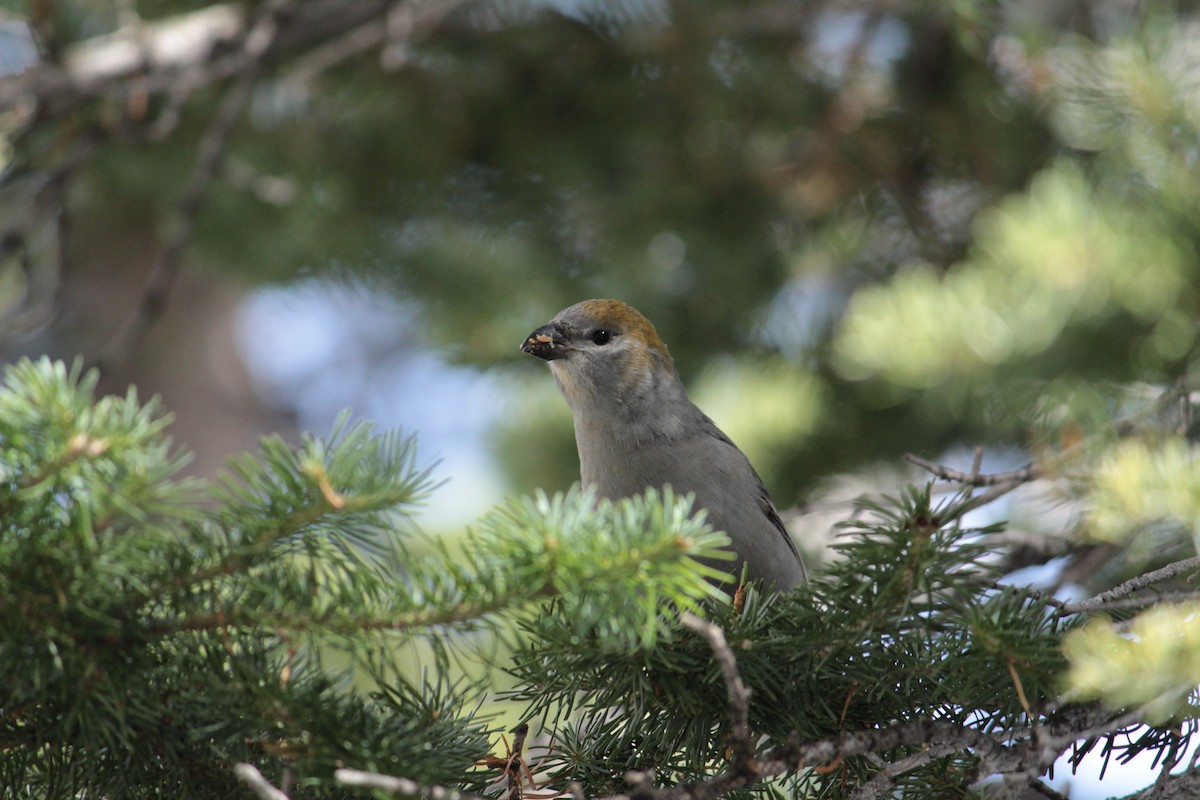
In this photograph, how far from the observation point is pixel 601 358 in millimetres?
3686

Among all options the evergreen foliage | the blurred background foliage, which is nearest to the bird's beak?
the blurred background foliage

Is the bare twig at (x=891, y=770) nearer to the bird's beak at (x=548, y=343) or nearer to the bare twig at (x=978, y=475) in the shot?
the bare twig at (x=978, y=475)

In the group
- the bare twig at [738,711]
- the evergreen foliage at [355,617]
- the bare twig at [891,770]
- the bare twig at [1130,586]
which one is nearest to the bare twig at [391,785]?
the evergreen foliage at [355,617]

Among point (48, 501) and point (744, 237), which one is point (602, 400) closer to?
point (744, 237)

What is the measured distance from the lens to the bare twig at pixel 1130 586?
1.85 m

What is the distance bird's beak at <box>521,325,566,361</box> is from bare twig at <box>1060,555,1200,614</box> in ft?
6.85

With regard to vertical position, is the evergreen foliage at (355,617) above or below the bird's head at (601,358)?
below

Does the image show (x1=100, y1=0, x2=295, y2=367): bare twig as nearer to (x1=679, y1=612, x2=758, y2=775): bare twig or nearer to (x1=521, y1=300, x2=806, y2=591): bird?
(x1=521, y1=300, x2=806, y2=591): bird

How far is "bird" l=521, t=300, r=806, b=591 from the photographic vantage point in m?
3.15

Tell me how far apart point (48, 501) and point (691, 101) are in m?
3.66

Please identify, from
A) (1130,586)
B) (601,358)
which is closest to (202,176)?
(601,358)

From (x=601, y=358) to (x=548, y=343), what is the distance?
0.66 feet

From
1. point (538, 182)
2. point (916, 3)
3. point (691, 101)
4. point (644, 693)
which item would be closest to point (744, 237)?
point (691, 101)

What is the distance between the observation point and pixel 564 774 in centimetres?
212
